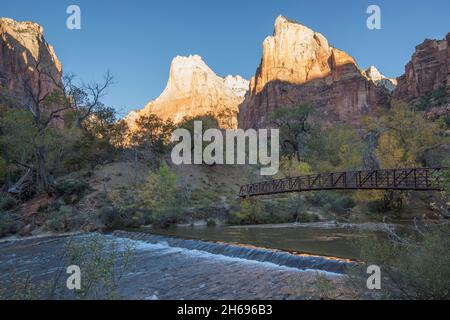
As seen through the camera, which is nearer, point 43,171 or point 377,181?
point 377,181

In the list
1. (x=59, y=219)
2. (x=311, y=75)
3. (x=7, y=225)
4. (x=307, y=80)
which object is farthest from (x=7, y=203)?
(x=311, y=75)

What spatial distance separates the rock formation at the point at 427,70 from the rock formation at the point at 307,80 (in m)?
20.2

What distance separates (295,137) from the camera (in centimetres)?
5675

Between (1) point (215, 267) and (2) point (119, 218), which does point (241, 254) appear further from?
(2) point (119, 218)

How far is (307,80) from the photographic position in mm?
139250

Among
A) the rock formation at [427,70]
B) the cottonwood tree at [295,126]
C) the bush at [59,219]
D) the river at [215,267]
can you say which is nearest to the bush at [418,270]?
→ the river at [215,267]

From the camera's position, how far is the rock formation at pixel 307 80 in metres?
124

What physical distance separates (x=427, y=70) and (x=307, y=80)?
50.6 m

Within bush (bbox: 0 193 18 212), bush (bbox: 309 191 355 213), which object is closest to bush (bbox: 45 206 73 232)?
bush (bbox: 0 193 18 212)

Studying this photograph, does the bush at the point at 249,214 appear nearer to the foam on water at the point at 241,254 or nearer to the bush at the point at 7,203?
the foam on water at the point at 241,254

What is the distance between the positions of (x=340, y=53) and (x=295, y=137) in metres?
95.7
